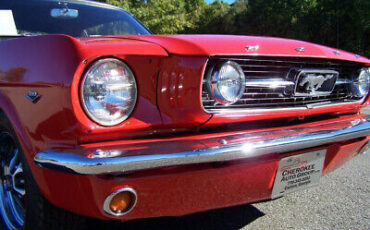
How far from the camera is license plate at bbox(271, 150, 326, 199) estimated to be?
189cm

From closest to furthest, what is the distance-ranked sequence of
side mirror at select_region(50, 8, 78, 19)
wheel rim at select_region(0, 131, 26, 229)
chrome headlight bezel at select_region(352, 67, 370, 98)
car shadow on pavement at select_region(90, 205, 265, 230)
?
wheel rim at select_region(0, 131, 26, 229)
car shadow on pavement at select_region(90, 205, 265, 230)
chrome headlight bezel at select_region(352, 67, 370, 98)
side mirror at select_region(50, 8, 78, 19)

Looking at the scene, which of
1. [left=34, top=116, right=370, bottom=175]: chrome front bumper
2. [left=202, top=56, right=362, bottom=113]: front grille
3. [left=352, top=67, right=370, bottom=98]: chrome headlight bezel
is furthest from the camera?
[left=352, top=67, right=370, bottom=98]: chrome headlight bezel

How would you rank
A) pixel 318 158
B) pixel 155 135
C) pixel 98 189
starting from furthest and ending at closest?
pixel 318 158 < pixel 155 135 < pixel 98 189

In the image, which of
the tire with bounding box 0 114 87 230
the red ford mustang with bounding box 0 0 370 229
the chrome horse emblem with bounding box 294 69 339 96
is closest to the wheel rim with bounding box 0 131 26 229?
the red ford mustang with bounding box 0 0 370 229

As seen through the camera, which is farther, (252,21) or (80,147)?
(252,21)

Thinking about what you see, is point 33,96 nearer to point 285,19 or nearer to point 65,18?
point 65,18

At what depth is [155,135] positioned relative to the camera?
1.65 m

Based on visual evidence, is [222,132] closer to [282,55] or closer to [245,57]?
[245,57]

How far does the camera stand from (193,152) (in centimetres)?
151

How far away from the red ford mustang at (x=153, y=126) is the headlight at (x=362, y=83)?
583 mm

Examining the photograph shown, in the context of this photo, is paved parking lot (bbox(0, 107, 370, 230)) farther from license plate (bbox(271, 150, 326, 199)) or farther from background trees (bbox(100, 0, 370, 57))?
background trees (bbox(100, 0, 370, 57))

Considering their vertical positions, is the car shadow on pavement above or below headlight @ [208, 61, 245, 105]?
below

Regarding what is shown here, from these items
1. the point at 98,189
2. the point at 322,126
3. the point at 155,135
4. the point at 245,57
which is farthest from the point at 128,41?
the point at 322,126

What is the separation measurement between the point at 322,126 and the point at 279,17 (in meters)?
18.4
